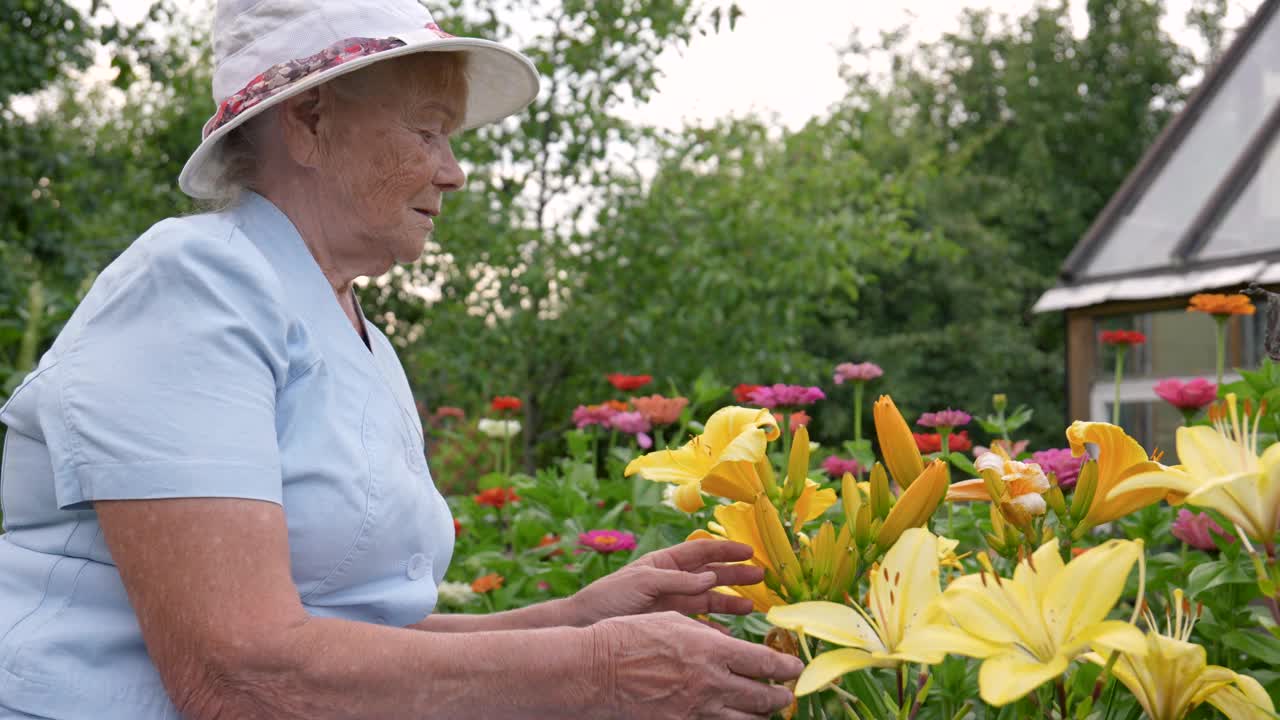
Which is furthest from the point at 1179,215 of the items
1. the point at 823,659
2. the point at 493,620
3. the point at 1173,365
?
the point at 823,659

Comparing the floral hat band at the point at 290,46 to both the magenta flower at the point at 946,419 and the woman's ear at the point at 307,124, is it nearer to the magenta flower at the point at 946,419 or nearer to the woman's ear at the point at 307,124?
the woman's ear at the point at 307,124

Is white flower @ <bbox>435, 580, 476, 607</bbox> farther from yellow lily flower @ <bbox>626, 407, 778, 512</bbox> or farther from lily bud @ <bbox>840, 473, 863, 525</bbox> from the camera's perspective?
lily bud @ <bbox>840, 473, 863, 525</bbox>

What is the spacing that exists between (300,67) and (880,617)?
3.26 ft

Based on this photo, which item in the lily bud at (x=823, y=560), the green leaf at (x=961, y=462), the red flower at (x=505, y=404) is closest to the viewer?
the lily bud at (x=823, y=560)

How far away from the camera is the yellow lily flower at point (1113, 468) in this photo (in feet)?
3.61

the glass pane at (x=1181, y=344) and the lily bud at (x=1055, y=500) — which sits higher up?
the lily bud at (x=1055, y=500)

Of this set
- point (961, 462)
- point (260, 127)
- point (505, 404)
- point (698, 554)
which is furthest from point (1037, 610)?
point (505, 404)

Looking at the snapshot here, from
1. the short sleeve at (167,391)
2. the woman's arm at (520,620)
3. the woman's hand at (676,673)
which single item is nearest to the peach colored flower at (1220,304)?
the woman's arm at (520,620)

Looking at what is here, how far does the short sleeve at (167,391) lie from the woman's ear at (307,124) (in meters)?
0.29

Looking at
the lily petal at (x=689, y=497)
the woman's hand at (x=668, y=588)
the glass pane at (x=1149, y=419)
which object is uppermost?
the lily petal at (x=689, y=497)

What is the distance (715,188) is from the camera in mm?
7680

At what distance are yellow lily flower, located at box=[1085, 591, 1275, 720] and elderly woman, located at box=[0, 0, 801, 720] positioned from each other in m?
0.32

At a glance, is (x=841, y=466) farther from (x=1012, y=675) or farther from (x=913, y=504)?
(x=1012, y=675)

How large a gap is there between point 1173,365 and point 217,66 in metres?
8.68
